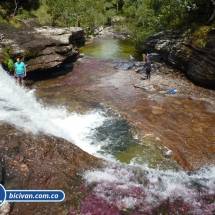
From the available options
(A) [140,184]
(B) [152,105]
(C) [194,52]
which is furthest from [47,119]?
(C) [194,52]

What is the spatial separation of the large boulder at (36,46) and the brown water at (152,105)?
150 centimetres

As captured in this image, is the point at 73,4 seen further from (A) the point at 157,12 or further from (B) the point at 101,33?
(A) the point at 157,12

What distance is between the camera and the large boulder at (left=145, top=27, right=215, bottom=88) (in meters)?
15.2

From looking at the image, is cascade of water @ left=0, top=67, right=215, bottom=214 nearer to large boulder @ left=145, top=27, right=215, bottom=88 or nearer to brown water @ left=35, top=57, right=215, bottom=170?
brown water @ left=35, top=57, right=215, bottom=170

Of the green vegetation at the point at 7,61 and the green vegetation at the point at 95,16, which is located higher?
the green vegetation at the point at 95,16

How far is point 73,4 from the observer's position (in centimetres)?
3466

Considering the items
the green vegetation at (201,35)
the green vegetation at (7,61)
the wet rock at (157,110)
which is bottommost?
the wet rock at (157,110)

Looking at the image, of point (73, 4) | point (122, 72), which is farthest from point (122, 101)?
point (73, 4)

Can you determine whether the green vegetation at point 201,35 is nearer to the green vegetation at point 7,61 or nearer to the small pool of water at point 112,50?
the small pool of water at point 112,50

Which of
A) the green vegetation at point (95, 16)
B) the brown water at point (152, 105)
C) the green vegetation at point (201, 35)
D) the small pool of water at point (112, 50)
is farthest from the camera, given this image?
the small pool of water at point (112, 50)

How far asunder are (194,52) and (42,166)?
45.1 feet

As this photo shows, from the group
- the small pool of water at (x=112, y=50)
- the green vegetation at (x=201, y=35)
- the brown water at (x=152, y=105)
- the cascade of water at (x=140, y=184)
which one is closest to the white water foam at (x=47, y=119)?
the cascade of water at (x=140, y=184)

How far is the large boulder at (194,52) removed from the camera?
49.7 feet

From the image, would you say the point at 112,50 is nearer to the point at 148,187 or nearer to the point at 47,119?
the point at 47,119
